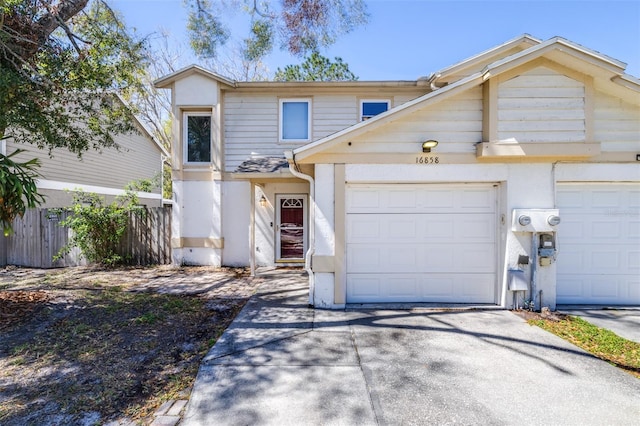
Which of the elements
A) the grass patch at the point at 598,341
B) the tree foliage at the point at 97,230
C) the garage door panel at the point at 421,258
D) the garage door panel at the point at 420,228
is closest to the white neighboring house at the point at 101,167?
the tree foliage at the point at 97,230

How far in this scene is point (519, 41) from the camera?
8.06 m

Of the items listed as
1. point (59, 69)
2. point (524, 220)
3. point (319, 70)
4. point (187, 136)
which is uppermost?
point (319, 70)

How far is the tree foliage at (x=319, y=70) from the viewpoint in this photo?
55.4 ft

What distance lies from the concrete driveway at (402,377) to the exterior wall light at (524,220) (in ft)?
5.22

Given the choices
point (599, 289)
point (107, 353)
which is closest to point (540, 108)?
point (599, 289)

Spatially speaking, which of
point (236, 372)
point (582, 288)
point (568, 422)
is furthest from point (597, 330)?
point (236, 372)

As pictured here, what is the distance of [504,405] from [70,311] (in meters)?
6.46

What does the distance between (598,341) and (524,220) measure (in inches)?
75.9

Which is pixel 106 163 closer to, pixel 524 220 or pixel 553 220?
pixel 524 220

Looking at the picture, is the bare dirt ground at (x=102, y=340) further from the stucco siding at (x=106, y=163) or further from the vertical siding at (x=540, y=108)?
the vertical siding at (x=540, y=108)

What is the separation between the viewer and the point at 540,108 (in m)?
5.15

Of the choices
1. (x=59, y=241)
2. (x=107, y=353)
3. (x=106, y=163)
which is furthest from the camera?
(x=106, y=163)

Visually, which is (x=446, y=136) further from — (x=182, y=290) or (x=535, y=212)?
(x=182, y=290)

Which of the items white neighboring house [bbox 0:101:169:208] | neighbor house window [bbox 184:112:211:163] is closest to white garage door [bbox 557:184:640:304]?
neighbor house window [bbox 184:112:211:163]
